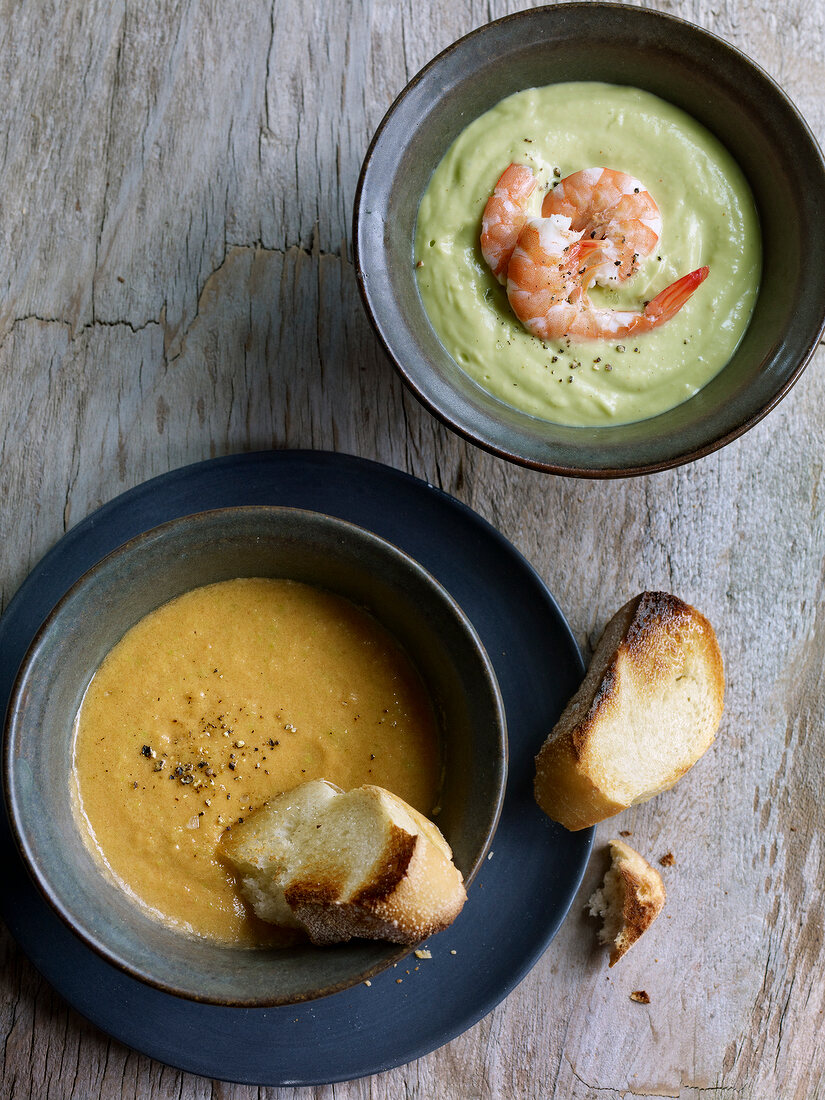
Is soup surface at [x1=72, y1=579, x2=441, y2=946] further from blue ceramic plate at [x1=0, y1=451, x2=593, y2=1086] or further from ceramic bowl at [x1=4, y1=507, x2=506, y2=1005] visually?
blue ceramic plate at [x1=0, y1=451, x2=593, y2=1086]

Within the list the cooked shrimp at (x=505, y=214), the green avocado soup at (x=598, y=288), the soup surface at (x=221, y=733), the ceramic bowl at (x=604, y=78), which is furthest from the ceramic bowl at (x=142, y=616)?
the cooked shrimp at (x=505, y=214)

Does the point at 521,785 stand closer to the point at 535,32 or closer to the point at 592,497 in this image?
the point at 592,497

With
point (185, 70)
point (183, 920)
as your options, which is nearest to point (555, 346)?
point (185, 70)

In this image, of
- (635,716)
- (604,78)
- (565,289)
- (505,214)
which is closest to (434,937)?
(635,716)

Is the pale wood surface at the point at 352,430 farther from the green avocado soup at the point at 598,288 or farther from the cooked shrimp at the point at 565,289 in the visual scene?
the cooked shrimp at the point at 565,289

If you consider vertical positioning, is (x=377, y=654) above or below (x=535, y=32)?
below

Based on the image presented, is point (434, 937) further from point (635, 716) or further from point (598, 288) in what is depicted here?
point (598, 288)
